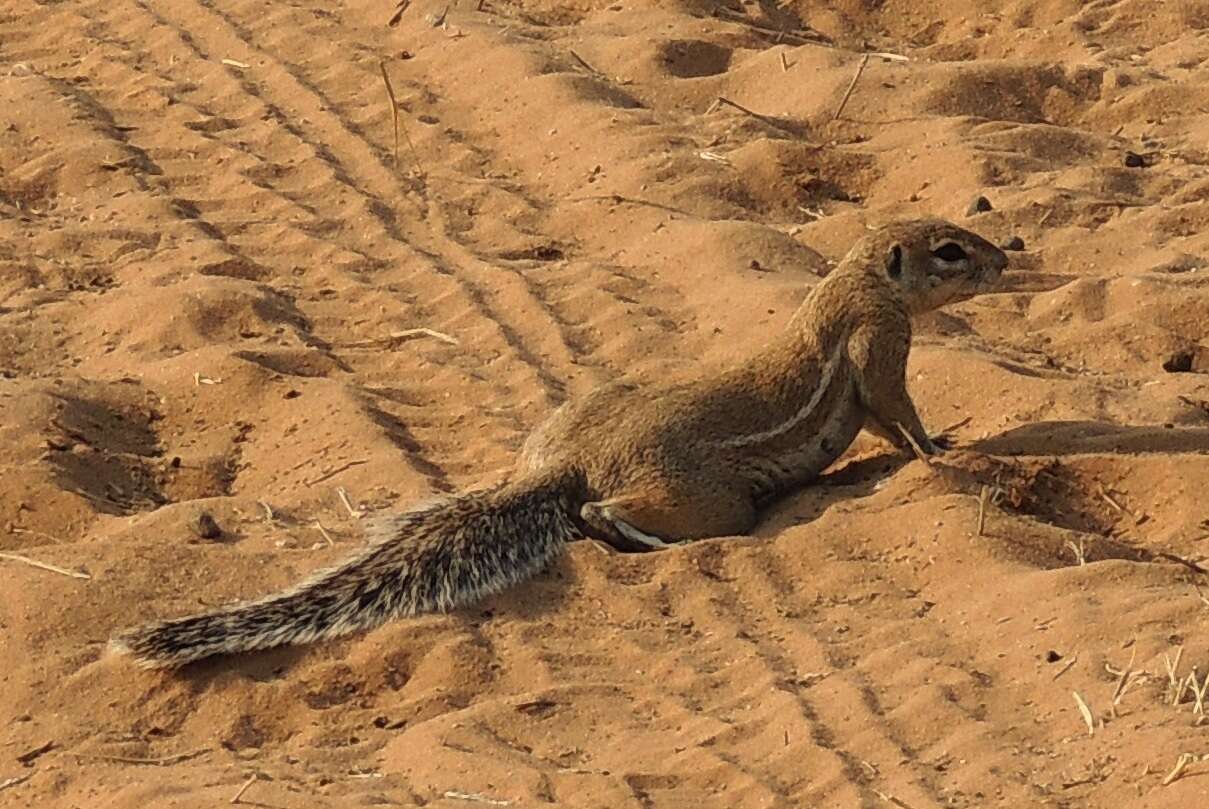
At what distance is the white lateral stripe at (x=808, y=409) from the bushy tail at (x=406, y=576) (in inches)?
21.0

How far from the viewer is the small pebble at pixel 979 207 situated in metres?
8.94

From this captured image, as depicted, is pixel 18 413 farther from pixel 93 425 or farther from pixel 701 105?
pixel 701 105

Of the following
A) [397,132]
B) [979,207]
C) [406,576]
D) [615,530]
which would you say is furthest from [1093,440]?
[397,132]

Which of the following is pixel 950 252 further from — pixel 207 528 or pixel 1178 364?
pixel 207 528

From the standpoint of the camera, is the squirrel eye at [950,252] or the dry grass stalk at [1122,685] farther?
the squirrel eye at [950,252]

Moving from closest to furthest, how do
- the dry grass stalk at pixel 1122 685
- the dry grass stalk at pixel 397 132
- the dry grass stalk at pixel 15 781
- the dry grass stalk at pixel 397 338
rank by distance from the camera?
the dry grass stalk at pixel 1122 685 → the dry grass stalk at pixel 15 781 → the dry grass stalk at pixel 397 338 → the dry grass stalk at pixel 397 132

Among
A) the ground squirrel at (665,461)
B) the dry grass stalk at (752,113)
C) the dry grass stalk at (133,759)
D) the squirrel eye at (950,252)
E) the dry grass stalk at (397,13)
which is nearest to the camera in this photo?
the dry grass stalk at (133,759)

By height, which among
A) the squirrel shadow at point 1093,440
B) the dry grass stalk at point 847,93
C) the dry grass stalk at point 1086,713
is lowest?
the dry grass stalk at point 847,93

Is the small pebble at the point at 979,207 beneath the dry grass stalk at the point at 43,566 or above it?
beneath

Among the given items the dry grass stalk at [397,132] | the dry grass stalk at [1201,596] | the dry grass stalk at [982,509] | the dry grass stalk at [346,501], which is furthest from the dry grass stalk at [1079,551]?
the dry grass stalk at [397,132]

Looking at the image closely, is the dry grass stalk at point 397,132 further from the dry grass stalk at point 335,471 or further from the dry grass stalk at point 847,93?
the dry grass stalk at point 335,471

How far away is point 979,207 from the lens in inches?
352

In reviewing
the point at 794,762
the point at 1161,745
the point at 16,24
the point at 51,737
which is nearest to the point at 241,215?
the point at 16,24

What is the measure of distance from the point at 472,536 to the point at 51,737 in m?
1.26
